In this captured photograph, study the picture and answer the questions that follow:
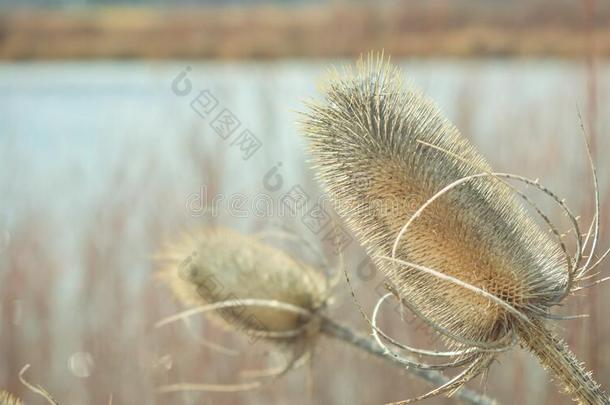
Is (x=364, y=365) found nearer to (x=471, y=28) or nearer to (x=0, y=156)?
(x=0, y=156)

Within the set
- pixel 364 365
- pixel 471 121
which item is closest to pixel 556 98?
pixel 471 121

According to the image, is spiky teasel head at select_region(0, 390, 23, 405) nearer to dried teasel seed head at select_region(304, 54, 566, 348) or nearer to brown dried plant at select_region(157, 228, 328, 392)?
dried teasel seed head at select_region(304, 54, 566, 348)

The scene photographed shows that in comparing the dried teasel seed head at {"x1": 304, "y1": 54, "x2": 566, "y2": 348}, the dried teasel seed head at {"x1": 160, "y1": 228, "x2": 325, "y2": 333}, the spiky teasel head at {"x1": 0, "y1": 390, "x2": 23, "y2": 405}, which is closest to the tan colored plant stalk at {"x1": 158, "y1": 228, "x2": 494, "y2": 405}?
the dried teasel seed head at {"x1": 160, "y1": 228, "x2": 325, "y2": 333}

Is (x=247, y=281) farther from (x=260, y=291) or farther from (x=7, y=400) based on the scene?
(x=7, y=400)

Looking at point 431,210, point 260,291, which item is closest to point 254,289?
point 260,291

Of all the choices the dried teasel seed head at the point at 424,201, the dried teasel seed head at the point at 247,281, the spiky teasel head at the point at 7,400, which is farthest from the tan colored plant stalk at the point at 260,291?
the spiky teasel head at the point at 7,400

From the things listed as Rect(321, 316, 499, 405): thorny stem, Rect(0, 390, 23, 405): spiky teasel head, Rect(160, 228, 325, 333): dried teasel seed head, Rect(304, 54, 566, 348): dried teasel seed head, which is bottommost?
Rect(321, 316, 499, 405): thorny stem

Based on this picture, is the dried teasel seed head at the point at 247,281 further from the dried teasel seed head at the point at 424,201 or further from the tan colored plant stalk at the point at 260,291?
the dried teasel seed head at the point at 424,201
